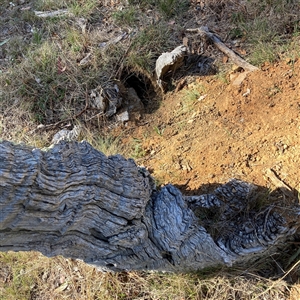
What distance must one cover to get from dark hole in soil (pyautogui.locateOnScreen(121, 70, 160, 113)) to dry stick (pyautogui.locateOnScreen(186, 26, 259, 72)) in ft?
2.62

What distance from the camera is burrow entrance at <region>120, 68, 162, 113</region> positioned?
393 centimetres

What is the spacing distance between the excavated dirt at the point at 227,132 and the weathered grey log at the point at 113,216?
29 cm

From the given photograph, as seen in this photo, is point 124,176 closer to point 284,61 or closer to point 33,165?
point 33,165

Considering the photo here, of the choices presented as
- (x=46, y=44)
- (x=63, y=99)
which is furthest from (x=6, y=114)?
(x=46, y=44)

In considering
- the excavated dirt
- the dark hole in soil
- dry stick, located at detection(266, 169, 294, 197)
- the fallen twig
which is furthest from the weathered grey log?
the fallen twig

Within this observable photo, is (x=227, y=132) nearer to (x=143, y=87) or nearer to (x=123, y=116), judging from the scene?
(x=123, y=116)

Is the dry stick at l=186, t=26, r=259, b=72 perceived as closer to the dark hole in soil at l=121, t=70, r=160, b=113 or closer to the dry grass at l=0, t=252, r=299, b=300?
the dark hole in soil at l=121, t=70, r=160, b=113

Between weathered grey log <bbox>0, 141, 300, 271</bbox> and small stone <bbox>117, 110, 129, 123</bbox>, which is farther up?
weathered grey log <bbox>0, 141, 300, 271</bbox>

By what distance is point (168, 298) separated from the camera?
2.52m

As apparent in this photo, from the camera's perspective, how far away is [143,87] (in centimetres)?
410

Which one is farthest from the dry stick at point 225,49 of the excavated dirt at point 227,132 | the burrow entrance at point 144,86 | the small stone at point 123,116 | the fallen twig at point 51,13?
the fallen twig at point 51,13

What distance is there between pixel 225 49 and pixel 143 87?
40.4 inches

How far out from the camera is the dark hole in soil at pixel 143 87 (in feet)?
12.9

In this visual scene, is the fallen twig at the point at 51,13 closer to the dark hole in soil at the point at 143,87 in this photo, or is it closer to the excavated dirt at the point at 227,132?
the dark hole in soil at the point at 143,87
